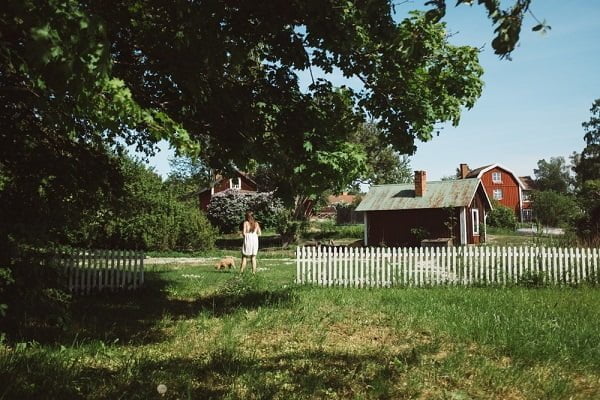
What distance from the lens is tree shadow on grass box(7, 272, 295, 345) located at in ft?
21.2

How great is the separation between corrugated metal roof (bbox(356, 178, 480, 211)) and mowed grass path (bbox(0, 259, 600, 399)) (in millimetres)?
20532

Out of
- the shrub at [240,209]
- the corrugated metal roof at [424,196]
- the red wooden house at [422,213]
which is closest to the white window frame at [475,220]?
the red wooden house at [422,213]

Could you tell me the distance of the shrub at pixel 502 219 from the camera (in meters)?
46.1

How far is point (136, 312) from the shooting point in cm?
867

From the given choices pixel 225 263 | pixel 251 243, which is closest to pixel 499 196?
pixel 225 263

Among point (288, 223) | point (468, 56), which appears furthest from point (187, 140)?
point (288, 223)

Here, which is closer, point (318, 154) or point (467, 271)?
point (318, 154)

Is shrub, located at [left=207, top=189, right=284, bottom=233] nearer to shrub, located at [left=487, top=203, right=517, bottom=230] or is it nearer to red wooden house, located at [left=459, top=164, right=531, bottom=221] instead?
shrub, located at [left=487, top=203, right=517, bottom=230]

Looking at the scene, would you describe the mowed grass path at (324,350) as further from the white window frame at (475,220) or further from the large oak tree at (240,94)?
the white window frame at (475,220)

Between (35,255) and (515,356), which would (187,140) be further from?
(515,356)

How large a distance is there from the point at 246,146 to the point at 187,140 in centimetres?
186

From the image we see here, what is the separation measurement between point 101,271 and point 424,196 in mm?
23355

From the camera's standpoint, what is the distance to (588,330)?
19.9 feet

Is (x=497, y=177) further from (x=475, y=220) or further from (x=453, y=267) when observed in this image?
(x=453, y=267)
